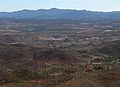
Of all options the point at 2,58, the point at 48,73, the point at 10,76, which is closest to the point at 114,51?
the point at 2,58

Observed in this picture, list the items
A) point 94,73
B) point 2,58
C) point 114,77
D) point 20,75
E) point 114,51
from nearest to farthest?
point 114,77, point 94,73, point 20,75, point 2,58, point 114,51

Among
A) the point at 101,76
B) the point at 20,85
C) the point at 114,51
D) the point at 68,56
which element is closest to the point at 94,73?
the point at 101,76

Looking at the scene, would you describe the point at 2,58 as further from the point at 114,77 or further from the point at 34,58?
the point at 114,77

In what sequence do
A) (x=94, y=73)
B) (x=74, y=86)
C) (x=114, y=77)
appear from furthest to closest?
(x=94, y=73) → (x=114, y=77) → (x=74, y=86)

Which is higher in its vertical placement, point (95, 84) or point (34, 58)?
point (95, 84)

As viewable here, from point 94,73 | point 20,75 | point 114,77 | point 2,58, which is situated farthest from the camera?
point 2,58

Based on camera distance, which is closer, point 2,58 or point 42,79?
point 42,79

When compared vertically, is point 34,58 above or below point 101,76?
below

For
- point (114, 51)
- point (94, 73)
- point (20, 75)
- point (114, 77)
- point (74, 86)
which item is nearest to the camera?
point (74, 86)

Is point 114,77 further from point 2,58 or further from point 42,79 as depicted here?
point 2,58
